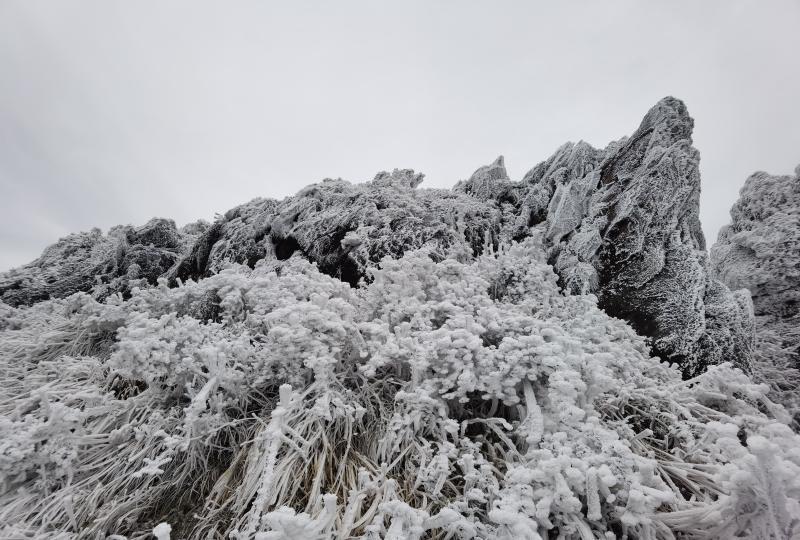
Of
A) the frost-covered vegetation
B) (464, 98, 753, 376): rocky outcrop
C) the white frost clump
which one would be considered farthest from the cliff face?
the white frost clump

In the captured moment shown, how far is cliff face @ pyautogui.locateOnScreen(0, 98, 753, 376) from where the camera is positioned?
3.40 m

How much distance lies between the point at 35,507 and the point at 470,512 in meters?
1.94

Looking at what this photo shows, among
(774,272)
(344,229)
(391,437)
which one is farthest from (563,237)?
(391,437)

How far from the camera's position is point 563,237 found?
4.72m

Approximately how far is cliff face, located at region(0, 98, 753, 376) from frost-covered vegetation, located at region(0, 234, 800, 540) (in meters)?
1.07

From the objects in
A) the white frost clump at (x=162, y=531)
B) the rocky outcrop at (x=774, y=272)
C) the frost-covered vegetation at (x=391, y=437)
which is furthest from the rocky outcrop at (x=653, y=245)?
the white frost clump at (x=162, y=531)

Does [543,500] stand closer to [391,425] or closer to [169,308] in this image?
[391,425]

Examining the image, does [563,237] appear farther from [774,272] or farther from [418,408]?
[418,408]

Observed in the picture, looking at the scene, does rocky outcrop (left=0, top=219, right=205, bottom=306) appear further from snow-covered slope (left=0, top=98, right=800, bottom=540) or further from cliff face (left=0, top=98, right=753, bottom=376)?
snow-covered slope (left=0, top=98, right=800, bottom=540)

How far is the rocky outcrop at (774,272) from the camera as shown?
3594mm

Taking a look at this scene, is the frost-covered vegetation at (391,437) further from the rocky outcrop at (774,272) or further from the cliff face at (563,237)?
the rocky outcrop at (774,272)


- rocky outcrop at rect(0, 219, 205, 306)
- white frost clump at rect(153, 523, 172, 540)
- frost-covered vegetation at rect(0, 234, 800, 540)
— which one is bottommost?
white frost clump at rect(153, 523, 172, 540)

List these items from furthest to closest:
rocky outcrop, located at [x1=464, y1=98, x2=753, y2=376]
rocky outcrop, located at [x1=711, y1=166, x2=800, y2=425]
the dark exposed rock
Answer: the dark exposed rock, rocky outcrop, located at [x1=711, y1=166, x2=800, y2=425], rocky outcrop, located at [x1=464, y1=98, x2=753, y2=376]

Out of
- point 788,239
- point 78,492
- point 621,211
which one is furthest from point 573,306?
point 78,492
